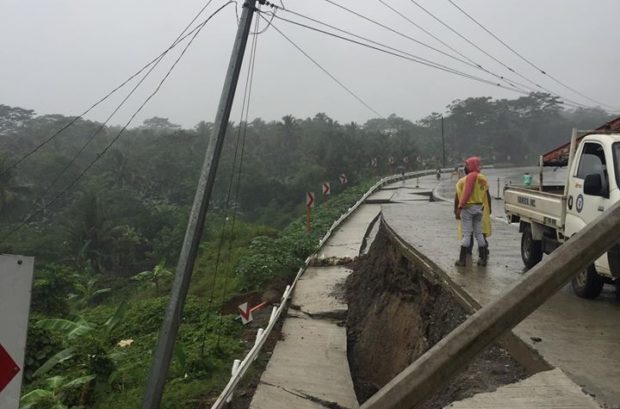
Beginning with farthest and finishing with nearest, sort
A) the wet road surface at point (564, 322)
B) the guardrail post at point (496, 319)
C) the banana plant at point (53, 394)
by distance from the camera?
the banana plant at point (53, 394) < the wet road surface at point (564, 322) < the guardrail post at point (496, 319)

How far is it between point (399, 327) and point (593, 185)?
12.5ft

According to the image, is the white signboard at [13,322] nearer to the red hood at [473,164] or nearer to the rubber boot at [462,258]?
the red hood at [473,164]

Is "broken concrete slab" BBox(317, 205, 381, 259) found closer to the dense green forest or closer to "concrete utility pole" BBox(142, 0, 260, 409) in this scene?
the dense green forest

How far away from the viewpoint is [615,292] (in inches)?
269

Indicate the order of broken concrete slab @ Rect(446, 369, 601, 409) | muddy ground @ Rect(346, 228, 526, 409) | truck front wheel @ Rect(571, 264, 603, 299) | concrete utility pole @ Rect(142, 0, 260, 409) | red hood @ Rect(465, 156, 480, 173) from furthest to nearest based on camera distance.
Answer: red hood @ Rect(465, 156, 480, 173), truck front wheel @ Rect(571, 264, 603, 299), muddy ground @ Rect(346, 228, 526, 409), concrete utility pole @ Rect(142, 0, 260, 409), broken concrete slab @ Rect(446, 369, 601, 409)

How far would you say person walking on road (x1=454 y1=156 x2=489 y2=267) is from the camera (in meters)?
7.80

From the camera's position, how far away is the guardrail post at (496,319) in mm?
2412

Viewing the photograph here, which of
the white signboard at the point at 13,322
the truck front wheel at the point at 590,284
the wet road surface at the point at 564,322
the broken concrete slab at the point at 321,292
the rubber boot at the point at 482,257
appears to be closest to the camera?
the white signboard at the point at 13,322

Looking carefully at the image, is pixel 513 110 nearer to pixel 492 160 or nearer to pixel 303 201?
pixel 492 160

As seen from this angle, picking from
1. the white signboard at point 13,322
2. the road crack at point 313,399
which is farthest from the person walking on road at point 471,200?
the white signboard at point 13,322

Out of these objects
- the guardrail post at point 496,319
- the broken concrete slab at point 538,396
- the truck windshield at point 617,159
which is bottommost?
the broken concrete slab at point 538,396

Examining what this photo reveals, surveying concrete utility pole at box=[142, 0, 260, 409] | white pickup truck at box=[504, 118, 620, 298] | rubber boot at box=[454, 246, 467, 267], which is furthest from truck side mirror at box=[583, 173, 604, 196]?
concrete utility pole at box=[142, 0, 260, 409]

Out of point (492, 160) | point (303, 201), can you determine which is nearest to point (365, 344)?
point (303, 201)

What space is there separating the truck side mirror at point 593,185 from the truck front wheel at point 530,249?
230cm
